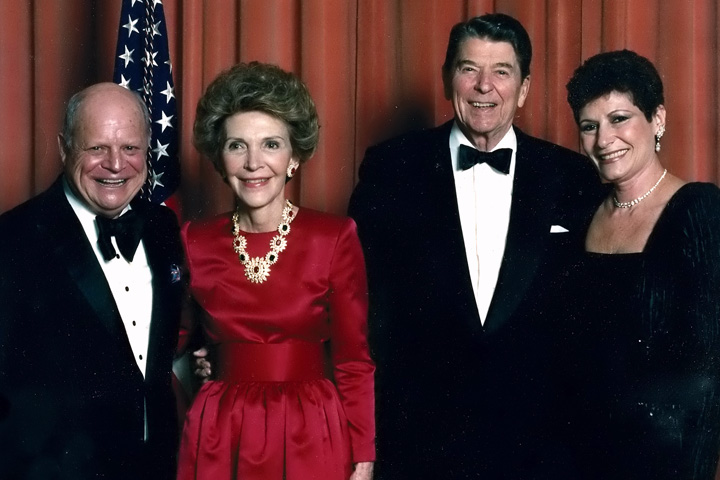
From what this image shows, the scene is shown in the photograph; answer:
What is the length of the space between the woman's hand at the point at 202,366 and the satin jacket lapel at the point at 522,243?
2.87 feet

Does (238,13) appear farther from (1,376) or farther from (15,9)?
(1,376)

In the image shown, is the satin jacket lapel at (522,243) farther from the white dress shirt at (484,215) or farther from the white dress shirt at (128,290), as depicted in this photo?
the white dress shirt at (128,290)

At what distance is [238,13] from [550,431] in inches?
86.7

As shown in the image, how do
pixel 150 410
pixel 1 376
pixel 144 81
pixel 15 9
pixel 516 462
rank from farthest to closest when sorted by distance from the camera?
pixel 15 9
pixel 144 81
pixel 516 462
pixel 150 410
pixel 1 376

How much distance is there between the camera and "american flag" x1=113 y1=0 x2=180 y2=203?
10.8 ft

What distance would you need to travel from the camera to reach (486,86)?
Answer: 2.87 meters

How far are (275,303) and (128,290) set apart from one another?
1.47 ft

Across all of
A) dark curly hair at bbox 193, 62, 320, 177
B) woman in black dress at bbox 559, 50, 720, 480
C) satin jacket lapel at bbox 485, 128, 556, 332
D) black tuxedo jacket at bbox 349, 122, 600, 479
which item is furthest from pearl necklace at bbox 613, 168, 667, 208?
dark curly hair at bbox 193, 62, 320, 177

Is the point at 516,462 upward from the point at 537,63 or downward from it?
downward

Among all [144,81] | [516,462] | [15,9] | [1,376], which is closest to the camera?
[1,376]

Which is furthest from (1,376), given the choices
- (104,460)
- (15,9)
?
(15,9)

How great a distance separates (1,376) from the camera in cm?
236

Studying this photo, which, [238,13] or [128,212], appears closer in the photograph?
[128,212]

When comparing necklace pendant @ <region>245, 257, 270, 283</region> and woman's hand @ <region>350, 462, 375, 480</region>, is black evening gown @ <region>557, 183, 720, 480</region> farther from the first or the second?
necklace pendant @ <region>245, 257, 270, 283</region>
